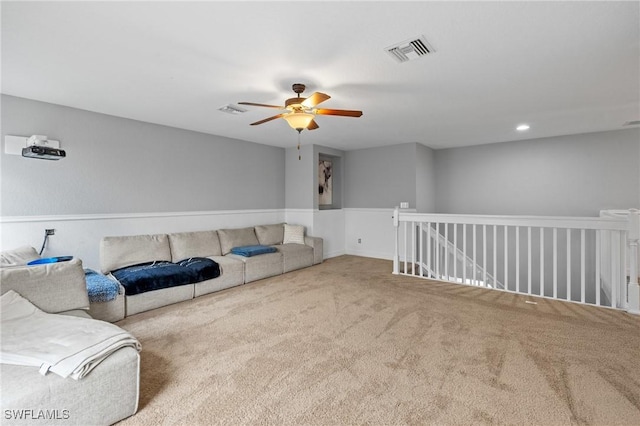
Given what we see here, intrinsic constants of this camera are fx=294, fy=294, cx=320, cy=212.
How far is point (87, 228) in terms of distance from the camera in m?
3.71

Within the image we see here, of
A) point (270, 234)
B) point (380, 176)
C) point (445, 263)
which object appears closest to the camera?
point (445, 263)

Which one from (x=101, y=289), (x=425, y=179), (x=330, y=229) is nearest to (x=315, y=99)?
(x=101, y=289)

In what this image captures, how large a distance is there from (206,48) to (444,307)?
3407mm

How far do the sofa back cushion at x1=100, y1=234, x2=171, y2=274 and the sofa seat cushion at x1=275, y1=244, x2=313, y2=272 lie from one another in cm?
175

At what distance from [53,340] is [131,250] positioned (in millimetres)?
2377

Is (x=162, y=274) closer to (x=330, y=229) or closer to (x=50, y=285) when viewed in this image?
(x=50, y=285)

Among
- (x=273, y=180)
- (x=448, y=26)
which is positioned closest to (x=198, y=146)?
(x=273, y=180)

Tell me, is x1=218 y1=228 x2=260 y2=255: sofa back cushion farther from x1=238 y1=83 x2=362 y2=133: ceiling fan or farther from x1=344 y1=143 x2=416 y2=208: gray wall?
x1=238 y1=83 x2=362 y2=133: ceiling fan

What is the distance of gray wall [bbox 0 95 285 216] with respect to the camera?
10.7 ft

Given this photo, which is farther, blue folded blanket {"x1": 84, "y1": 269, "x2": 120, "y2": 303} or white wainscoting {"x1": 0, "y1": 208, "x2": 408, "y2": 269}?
white wainscoting {"x1": 0, "y1": 208, "x2": 408, "y2": 269}

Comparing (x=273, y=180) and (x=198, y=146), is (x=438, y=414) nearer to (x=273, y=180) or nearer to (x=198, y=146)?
(x=198, y=146)

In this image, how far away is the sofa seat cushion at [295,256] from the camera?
16.2ft

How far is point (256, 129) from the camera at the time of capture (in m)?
4.70

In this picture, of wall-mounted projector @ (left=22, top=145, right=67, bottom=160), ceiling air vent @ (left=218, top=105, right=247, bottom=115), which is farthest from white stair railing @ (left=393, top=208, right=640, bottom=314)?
wall-mounted projector @ (left=22, top=145, right=67, bottom=160)
